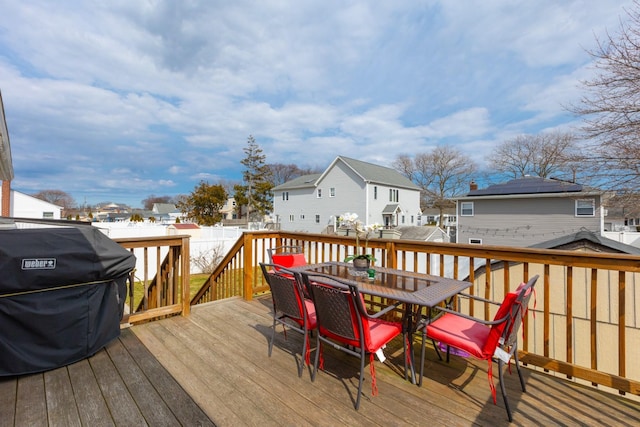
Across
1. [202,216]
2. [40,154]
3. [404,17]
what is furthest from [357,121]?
[40,154]

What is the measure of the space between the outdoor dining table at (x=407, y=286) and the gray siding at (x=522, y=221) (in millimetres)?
15581

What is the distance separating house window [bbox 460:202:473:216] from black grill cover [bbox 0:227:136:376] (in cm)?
1886

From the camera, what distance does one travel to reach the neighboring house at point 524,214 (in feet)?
46.9

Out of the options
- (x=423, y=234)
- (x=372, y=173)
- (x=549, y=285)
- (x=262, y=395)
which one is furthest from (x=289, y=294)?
(x=372, y=173)

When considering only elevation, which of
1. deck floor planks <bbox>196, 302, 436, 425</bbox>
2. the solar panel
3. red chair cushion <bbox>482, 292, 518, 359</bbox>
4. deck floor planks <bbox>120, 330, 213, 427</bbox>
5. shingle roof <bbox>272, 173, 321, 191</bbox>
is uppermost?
shingle roof <bbox>272, 173, 321, 191</bbox>

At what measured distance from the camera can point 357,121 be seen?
21.2m

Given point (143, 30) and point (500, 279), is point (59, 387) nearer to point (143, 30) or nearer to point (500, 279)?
point (500, 279)

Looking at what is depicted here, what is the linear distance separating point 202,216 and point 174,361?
31.0 metres

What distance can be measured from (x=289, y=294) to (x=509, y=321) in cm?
159

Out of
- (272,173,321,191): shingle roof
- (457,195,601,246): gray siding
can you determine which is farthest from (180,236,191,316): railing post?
(272,173,321,191): shingle roof

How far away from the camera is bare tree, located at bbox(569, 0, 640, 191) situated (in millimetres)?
7461

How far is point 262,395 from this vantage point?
2033 millimetres

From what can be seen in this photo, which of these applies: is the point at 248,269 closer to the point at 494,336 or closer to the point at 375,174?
the point at 494,336

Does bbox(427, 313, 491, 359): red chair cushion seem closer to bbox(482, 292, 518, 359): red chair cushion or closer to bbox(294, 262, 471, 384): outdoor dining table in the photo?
bbox(482, 292, 518, 359): red chair cushion
